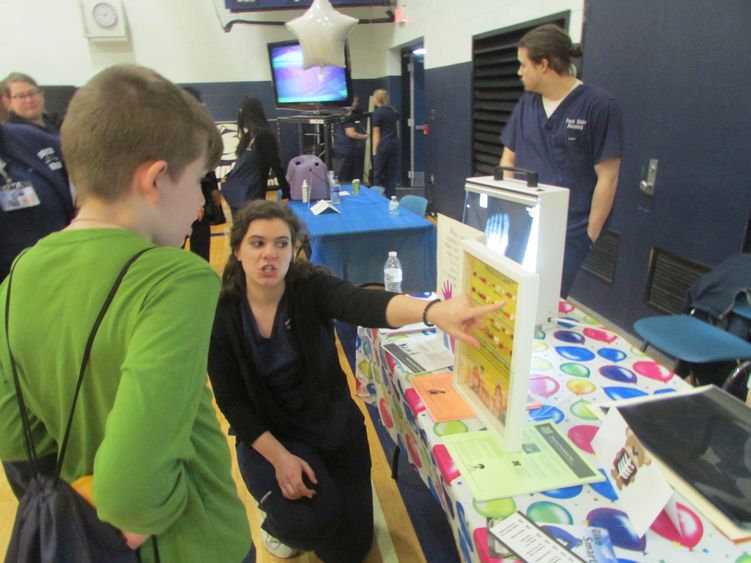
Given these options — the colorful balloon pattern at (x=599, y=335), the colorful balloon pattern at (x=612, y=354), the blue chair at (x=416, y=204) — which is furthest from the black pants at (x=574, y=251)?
the blue chair at (x=416, y=204)

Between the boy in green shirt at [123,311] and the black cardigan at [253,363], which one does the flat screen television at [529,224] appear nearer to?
the black cardigan at [253,363]

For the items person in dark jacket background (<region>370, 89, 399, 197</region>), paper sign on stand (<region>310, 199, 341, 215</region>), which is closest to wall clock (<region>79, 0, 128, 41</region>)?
person in dark jacket background (<region>370, 89, 399, 197</region>)

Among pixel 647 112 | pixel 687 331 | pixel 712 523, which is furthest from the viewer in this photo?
pixel 647 112

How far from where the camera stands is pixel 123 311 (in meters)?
0.59

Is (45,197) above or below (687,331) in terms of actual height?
above

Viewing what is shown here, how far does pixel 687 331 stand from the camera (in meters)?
2.04

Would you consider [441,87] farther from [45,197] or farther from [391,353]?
[391,353]

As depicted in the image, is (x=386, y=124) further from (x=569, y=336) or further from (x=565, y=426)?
(x=565, y=426)

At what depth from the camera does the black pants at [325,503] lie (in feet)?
4.63

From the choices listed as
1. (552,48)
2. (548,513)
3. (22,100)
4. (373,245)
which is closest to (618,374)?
(548,513)

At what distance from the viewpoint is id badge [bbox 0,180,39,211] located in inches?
82.2

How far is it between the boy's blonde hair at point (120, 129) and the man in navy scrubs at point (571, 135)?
1.73 m

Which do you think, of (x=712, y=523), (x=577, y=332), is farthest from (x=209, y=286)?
(x=577, y=332)

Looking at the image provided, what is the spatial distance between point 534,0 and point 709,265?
2246mm
